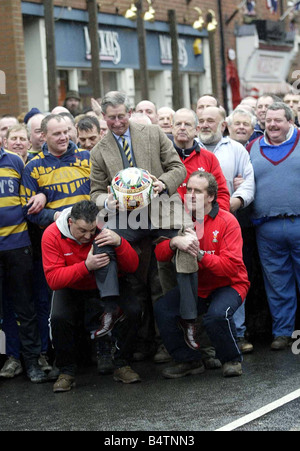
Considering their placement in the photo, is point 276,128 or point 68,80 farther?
point 68,80

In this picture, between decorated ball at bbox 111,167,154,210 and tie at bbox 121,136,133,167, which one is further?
tie at bbox 121,136,133,167

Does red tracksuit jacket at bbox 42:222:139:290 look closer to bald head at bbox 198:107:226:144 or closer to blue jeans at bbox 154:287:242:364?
blue jeans at bbox 154:287:242:364

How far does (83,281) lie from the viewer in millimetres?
7668

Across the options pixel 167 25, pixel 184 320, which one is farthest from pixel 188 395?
pixel 167 25

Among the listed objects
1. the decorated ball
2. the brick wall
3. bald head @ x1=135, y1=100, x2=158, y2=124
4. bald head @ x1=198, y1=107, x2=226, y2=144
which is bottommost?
the decorated ball

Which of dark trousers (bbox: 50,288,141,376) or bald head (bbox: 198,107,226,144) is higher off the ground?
bald head (bbox: 198,107,226,144)

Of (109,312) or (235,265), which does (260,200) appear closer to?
(235,265)

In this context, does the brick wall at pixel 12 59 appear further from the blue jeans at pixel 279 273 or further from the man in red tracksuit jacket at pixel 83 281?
the man in red tracksuit jacket at pixel 83 281

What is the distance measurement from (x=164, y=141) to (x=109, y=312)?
1428 mm

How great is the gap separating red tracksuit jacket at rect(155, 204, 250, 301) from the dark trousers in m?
0.54

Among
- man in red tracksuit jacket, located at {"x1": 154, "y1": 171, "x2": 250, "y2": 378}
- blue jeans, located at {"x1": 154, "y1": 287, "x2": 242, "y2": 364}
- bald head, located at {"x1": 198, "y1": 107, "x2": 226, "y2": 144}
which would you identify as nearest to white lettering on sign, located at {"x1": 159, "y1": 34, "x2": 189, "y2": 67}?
bald head, located at {"x1": 198, "y1": 107, "x2": 226, "y2": 144}

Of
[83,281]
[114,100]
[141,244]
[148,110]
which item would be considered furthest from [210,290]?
[148,110]

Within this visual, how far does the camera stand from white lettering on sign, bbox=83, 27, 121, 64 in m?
16.0

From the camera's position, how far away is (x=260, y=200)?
8586mm
